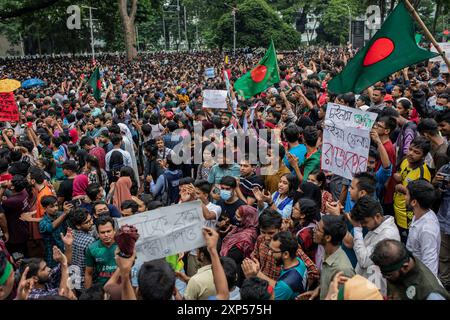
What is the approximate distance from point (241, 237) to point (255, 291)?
1.51 metres

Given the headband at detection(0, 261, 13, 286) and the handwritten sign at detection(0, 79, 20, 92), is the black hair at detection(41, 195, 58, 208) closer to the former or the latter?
the headband at detection(0, 261, 13, 286)

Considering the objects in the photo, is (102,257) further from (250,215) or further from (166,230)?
(250,215)

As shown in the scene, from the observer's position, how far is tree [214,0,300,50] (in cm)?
4584

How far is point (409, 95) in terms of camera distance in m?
8.66

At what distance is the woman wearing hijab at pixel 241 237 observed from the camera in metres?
4.47

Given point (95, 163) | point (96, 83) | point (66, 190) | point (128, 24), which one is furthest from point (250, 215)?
point (128, 24)

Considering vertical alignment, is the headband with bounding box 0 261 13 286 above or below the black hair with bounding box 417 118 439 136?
below

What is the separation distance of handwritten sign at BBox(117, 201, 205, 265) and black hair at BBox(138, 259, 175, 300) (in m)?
0.64

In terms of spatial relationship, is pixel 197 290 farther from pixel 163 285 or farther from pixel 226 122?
pixel 226 122

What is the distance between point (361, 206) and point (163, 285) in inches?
69.2

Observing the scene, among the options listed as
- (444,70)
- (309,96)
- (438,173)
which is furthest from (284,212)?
(444,70)

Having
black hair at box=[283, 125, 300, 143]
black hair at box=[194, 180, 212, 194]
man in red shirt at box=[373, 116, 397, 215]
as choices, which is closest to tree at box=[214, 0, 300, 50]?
black hair at box=[283, 125, 300, 143]

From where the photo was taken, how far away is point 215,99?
33.1 feet

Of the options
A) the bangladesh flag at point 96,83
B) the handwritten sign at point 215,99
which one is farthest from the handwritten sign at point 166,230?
the bangladesh flag at point 96,83
